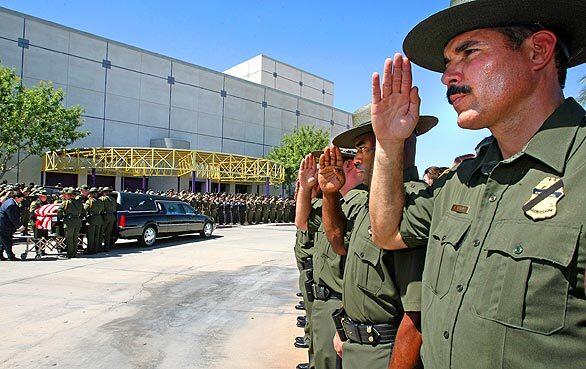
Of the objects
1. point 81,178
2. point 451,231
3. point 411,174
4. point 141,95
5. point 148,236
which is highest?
point 141,95

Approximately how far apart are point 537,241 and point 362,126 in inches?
67.9

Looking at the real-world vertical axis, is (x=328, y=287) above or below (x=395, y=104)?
below

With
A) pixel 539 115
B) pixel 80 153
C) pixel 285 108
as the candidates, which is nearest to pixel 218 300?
pixel 539 115

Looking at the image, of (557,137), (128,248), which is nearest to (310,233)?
(557,137)

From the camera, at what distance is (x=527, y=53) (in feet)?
4.98

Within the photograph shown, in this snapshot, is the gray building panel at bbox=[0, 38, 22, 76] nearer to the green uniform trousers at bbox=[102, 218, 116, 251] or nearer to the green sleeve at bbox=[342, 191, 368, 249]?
the green uniform trousers at bbox=[102, 218, 116, 251]

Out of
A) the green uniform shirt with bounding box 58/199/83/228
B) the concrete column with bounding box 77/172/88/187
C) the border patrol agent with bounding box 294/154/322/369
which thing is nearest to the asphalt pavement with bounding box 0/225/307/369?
the border patrol agent with bounding box 294/154/322/369

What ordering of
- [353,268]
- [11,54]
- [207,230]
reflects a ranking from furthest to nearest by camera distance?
[11,54], [207,230], [353,268]

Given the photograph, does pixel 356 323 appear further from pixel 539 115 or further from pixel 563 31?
pixel 563 31

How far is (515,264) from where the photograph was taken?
1270 mm

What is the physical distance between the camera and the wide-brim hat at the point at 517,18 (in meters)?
1.49

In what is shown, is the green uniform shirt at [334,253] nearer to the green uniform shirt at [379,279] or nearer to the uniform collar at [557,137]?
the green uniform shirt at [379,279]

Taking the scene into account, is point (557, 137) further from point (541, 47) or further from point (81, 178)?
point (81, 178)

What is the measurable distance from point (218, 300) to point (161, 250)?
22.2 ft
